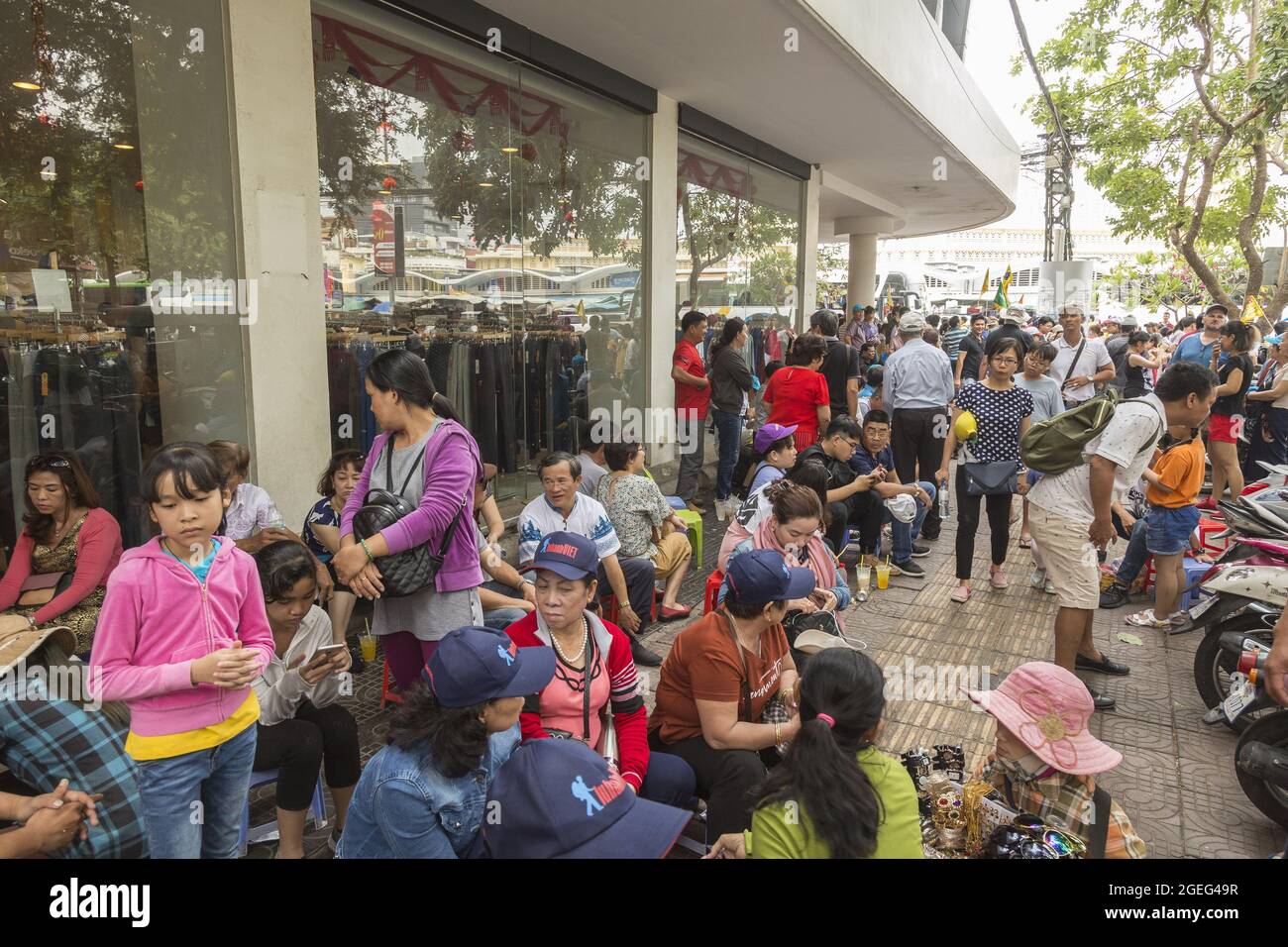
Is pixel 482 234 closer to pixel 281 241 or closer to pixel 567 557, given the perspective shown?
pixel 281 241

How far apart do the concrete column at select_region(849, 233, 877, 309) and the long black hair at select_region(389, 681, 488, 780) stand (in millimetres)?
18205

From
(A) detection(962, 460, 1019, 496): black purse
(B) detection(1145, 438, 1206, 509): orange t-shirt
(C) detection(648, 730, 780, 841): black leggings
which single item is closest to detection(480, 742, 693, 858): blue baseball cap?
(C) detection(648, 730, 780, 841): black leggings

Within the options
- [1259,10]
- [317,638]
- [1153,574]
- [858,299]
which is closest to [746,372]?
[1153,574]

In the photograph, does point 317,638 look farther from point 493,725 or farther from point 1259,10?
point 1259,10

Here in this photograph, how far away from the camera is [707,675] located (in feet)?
9.04

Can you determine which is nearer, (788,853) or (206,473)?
(788,853)

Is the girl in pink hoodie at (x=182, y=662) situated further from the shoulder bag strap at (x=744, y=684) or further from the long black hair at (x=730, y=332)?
the long black hair at (x=730, y=332)

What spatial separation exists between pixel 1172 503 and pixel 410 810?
4916mm

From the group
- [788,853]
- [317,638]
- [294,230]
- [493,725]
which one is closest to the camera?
[788,853]

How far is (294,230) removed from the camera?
469 centimetres

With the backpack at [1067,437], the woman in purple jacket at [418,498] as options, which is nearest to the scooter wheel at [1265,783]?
the backpack at [1067,437]

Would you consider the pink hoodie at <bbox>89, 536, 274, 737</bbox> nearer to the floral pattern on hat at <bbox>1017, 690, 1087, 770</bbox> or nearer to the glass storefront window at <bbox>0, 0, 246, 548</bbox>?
the floral pattern on hat at <bbox>1017, 690, 1087, 770</bbox>

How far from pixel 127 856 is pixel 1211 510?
730cm

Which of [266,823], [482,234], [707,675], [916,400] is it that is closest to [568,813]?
[707,675]
